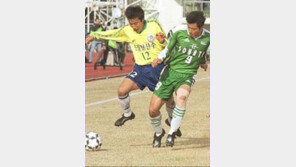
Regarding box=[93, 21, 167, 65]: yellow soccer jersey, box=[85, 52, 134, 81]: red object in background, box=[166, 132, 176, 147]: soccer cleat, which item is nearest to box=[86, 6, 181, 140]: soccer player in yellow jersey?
box=[93, 21, 167, 65]: yellow soccer jersey

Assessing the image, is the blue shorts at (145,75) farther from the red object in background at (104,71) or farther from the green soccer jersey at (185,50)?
the red object in background at (104,71)

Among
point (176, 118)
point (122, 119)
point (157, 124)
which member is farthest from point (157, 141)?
point (122, 119)

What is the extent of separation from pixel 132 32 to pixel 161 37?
0.54 m

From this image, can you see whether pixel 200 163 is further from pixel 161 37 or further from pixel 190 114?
pixel 190 114

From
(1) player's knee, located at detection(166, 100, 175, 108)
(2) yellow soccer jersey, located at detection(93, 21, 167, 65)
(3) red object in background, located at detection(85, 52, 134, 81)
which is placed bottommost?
(1) player's knee, located at detection(166, 100, 175, 108)

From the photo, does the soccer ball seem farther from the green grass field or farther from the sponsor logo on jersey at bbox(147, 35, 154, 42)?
the sponsor logo on jersey at bbox(147, 35, 154, 42)

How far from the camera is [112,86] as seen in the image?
1925 centimetres

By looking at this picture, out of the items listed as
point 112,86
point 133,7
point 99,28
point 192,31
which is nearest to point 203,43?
point 192,31

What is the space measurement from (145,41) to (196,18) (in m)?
1.22

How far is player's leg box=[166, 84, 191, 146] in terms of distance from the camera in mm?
11602

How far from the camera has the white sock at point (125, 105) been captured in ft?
41.4

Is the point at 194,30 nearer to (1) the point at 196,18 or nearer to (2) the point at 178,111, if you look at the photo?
(1) the point at 196,18

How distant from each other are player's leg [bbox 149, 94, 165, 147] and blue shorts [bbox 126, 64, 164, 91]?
502 mm

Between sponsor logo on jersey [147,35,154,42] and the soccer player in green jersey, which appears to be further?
sponsor logo on jersey [147,35,154,42]
